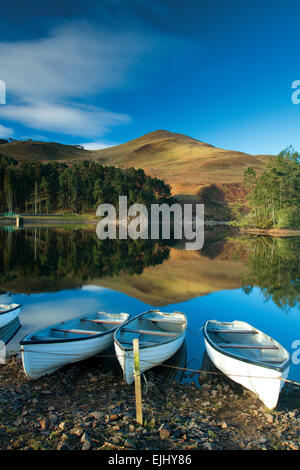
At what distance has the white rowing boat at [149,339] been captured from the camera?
10023 mm

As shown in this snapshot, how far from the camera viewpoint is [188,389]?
1021 cm

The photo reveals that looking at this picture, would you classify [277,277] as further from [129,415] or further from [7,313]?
[129,415]

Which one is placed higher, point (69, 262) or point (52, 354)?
point (52, 354)

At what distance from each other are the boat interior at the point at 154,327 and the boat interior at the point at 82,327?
2.07ft

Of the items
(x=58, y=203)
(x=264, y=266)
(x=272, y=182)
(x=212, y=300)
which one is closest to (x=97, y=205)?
(x=58, y=203)

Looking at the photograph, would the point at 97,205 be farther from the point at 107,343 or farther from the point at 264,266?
the point at 107,343

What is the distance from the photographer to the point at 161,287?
26.1 m

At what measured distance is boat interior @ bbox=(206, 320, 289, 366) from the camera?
34.9 feet

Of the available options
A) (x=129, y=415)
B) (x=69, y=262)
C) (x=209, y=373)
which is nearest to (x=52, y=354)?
(x=129, y=415)

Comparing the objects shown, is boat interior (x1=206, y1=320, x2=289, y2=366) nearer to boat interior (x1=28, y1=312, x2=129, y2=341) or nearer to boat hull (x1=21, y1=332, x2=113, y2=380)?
boat interior (x1=28, y1=312, x2=129, y2=341)

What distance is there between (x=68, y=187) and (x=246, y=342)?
117 m

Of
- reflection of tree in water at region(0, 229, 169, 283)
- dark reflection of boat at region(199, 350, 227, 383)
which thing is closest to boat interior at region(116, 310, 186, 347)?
dark reflection of boat at region(199, 350, 227, 383)

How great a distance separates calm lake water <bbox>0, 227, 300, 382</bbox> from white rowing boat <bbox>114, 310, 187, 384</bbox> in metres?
1.13
